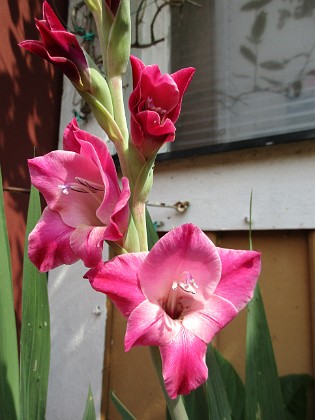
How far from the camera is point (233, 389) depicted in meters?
0.98

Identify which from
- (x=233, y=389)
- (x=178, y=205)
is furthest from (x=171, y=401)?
(x=178, y=205)

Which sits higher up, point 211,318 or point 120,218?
point 120,218

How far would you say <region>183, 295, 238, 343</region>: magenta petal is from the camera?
0.38m

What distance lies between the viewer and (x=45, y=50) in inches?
17.3

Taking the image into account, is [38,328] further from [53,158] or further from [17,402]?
[53,158]

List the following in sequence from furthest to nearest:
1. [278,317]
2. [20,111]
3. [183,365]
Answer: [20,111] < [278,317] < [183,365]

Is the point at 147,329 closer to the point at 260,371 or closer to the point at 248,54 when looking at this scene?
the point at 260,371

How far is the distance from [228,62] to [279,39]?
20 centimetres

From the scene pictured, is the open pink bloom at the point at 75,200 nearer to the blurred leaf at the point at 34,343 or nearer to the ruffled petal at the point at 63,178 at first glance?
the ruffled petal at the point at 63,178

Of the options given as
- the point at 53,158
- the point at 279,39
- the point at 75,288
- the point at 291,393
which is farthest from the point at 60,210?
the point at 279,39

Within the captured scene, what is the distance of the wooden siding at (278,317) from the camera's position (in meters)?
1.11

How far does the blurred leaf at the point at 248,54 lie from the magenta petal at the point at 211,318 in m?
1.24

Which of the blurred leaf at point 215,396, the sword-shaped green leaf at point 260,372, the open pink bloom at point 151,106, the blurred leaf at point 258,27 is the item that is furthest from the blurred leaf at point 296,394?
the blurred leaf at point 258,27

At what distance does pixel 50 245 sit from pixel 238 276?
0.22 meters
